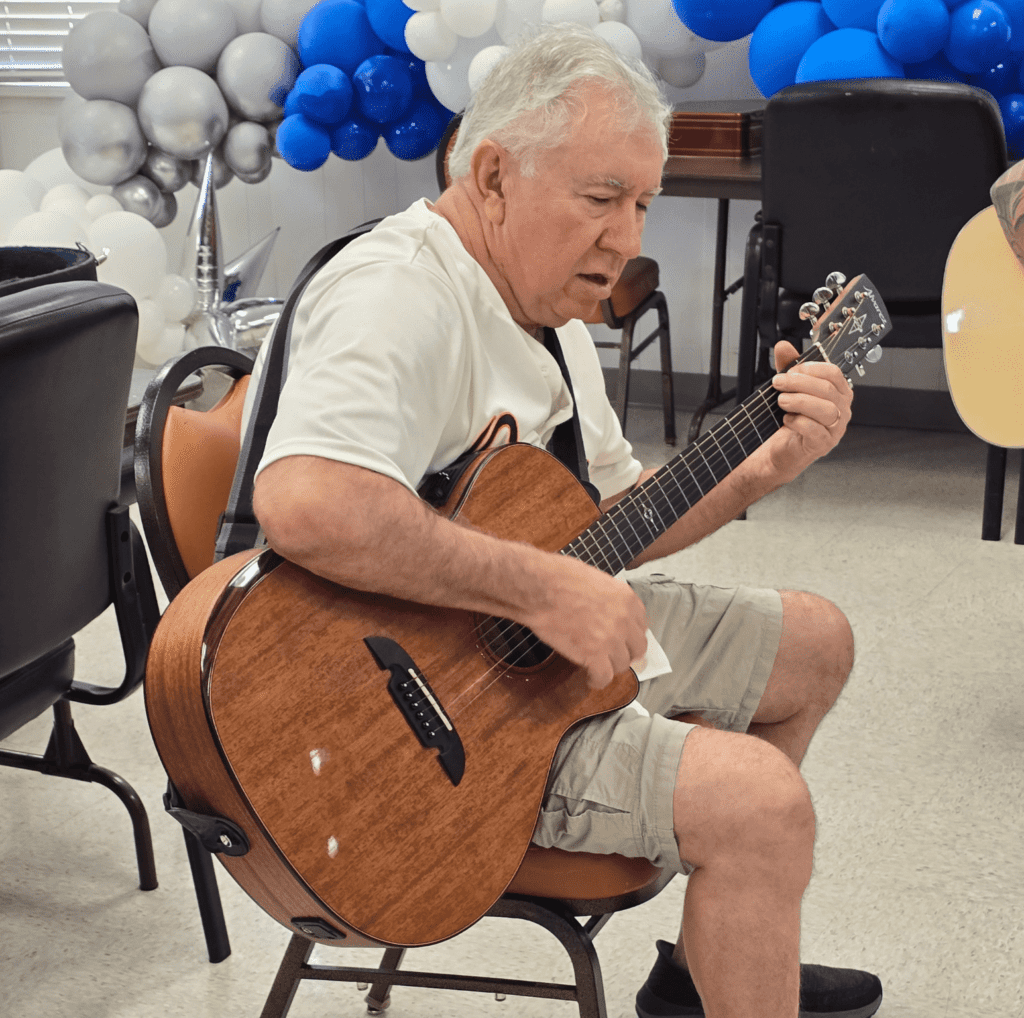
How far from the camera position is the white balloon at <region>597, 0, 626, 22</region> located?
3438 mm

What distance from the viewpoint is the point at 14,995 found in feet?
5.38

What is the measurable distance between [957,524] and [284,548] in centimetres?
250

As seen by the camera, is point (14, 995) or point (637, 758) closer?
point (637, 758)

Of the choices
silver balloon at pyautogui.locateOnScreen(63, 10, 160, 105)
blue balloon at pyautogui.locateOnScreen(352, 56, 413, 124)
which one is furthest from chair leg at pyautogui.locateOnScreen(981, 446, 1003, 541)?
silver balloon at pyautogui.locateOnScreen(63, 10, 160, 105)

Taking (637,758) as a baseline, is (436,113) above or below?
above

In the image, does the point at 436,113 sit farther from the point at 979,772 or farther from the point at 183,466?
the point at 183,466

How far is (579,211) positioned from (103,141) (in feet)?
9.50

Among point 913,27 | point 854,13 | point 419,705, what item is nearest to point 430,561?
point 419,705

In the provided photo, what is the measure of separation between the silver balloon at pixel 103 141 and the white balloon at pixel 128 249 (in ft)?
1.34

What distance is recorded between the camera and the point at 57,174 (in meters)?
4.02

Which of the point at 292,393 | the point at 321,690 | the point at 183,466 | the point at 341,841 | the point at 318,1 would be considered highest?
the point at 318,1

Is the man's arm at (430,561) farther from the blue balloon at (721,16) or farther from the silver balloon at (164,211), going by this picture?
the silver balloon at (164,211)

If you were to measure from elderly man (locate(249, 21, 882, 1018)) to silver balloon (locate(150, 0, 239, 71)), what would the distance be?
105 inches

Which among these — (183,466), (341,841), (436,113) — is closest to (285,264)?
(436,113)
